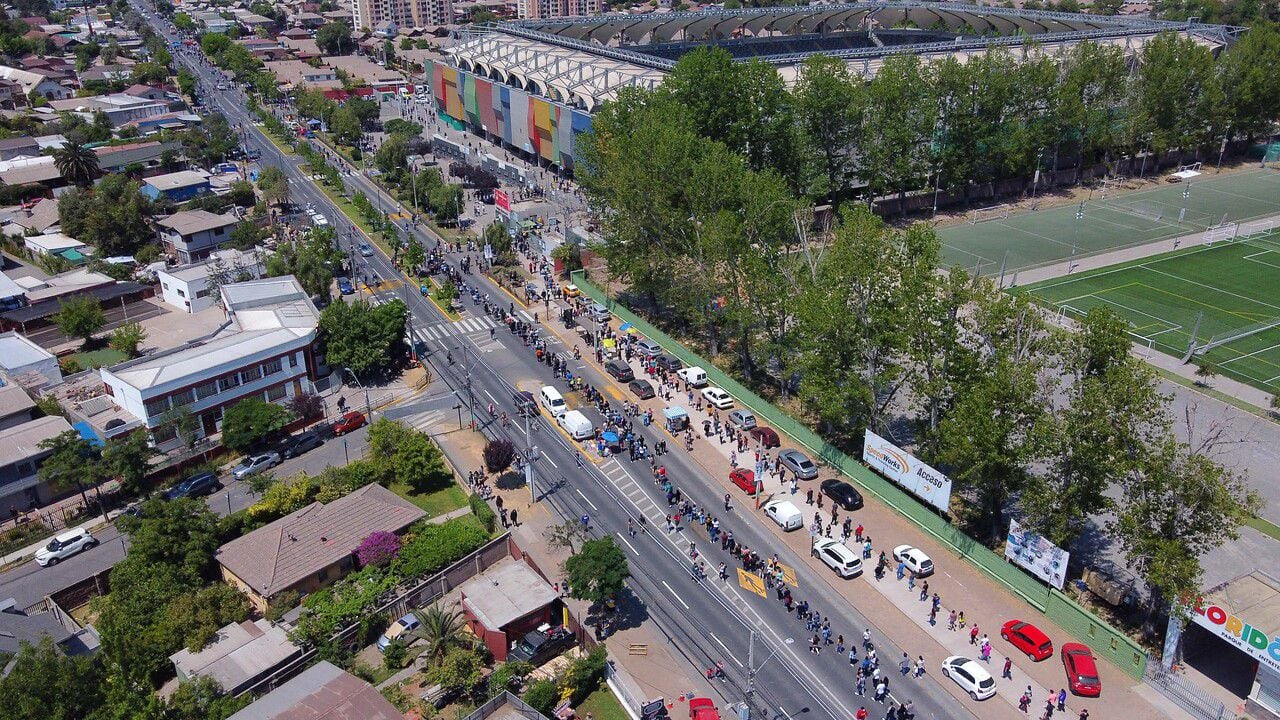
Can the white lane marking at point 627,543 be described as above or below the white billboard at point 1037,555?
below

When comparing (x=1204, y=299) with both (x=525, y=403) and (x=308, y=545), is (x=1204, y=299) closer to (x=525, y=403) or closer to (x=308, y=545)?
(x=525, y=403)

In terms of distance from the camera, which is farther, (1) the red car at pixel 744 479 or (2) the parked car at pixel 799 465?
(2) the parked car at pixel 799 465

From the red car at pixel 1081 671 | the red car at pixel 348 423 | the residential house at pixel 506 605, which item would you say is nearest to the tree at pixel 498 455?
the residential house at pixel 506 605

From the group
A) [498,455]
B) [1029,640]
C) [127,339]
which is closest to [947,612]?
[1029,640]

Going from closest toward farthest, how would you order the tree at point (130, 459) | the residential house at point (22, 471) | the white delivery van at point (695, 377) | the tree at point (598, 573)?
1. the tree at point (598, 573)
2. the tree at point (130, 459)
3. the residential house at point (22, 471)
4. the white delivery van at point (695, 377)

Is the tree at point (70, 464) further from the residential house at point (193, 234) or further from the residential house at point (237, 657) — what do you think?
the residential house at point (193, 234)

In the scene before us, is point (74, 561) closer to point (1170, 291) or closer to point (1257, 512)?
point (1257, 512)

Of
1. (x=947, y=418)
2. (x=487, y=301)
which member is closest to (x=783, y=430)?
(x=947, y=418)

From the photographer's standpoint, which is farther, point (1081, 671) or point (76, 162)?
point (76, 162)
